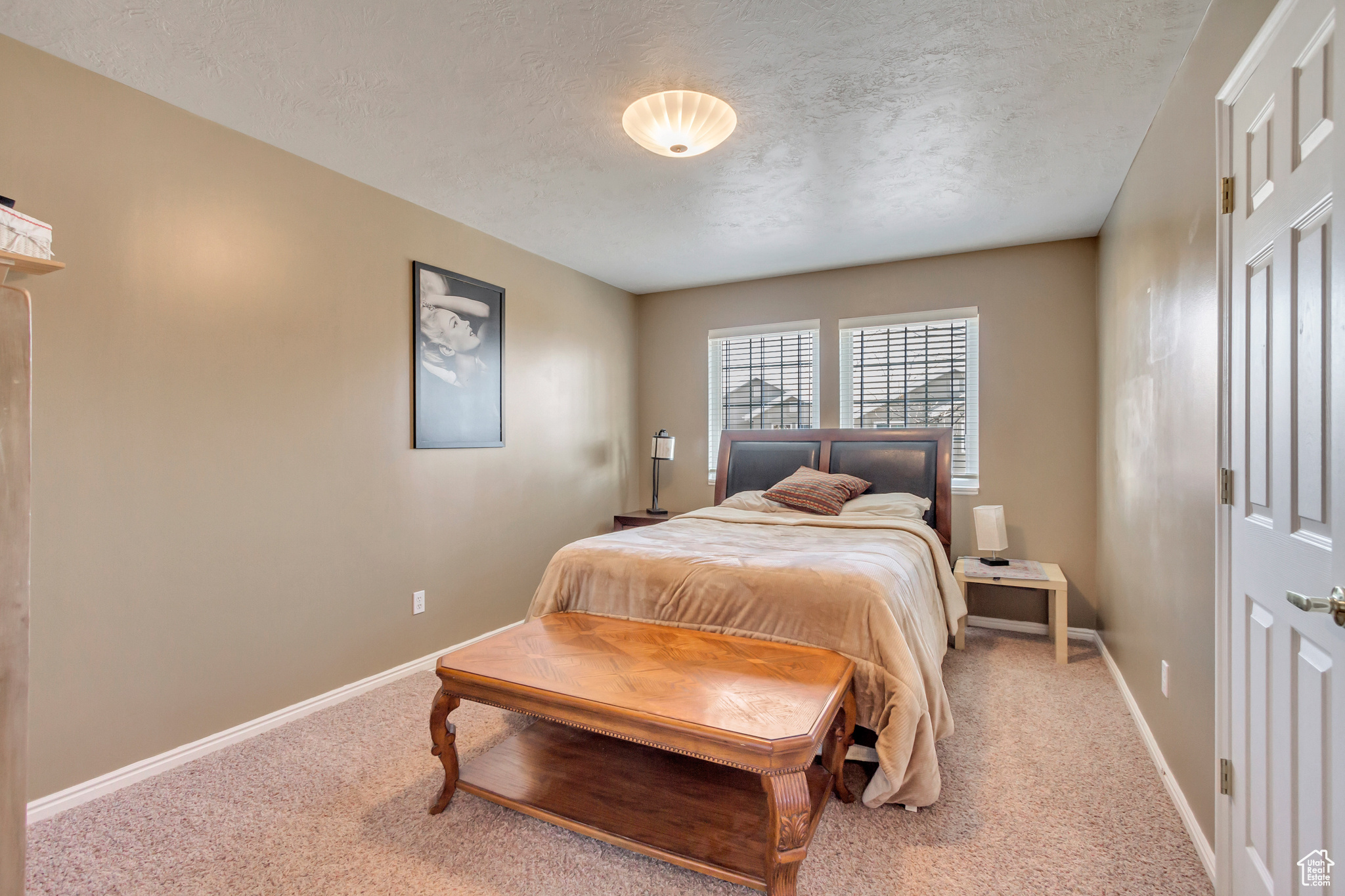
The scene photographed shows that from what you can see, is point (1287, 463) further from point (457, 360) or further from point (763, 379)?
point (763, 379)

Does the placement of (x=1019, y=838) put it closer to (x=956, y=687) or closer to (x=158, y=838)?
(x=956, y=687)

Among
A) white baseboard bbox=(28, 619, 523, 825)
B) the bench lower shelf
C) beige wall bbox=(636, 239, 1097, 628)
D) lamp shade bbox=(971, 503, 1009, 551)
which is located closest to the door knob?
the bench lower shelf

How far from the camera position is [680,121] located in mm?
2193

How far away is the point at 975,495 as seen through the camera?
3.98m

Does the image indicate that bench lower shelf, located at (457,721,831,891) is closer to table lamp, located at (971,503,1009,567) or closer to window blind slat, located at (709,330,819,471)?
table lamp, located at (971,503,1009,567)

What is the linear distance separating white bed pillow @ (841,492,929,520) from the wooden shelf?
3.37 meters

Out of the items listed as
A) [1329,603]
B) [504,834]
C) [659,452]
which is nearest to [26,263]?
[504,834]

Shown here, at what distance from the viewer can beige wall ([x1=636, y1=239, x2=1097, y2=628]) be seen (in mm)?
3691

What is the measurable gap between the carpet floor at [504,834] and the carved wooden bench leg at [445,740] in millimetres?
65

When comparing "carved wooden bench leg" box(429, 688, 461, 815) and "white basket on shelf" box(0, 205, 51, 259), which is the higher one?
"white basket on shelf" box(0, 205, 51, 259)

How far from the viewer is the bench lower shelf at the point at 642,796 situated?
1639 mm

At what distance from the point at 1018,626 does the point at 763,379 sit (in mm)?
2377

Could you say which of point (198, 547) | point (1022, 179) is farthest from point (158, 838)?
point (1022, 179)

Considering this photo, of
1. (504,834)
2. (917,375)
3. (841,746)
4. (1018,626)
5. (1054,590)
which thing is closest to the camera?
(504,834)
